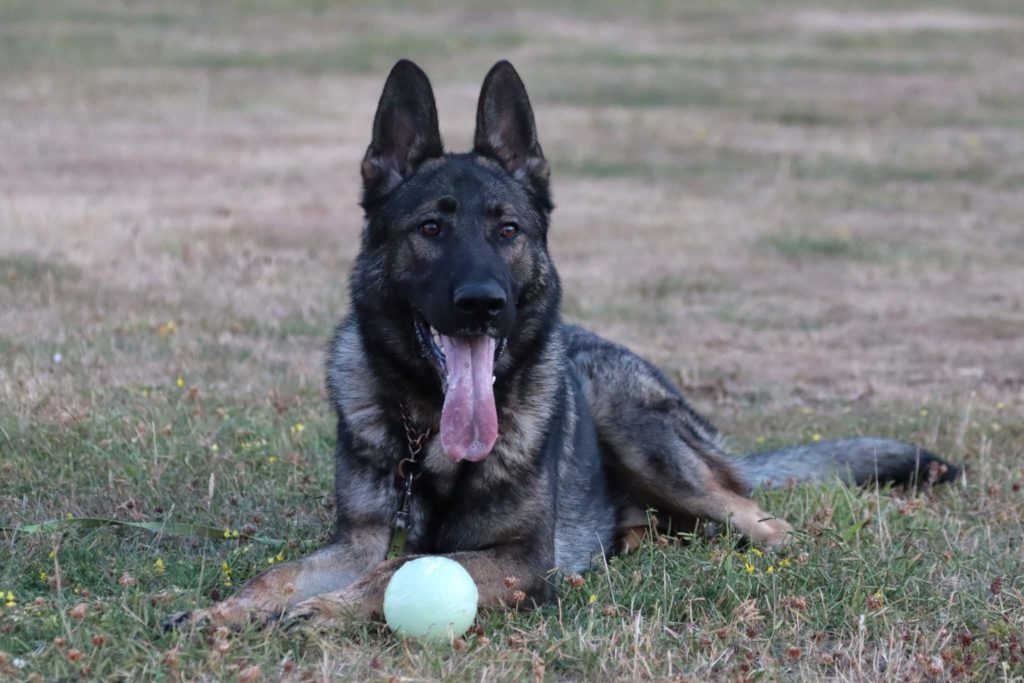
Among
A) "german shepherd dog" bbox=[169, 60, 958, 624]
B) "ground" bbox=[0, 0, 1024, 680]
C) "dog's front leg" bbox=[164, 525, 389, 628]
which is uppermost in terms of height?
"german shepherd dog" bbox=[169, 60, 958, 624]

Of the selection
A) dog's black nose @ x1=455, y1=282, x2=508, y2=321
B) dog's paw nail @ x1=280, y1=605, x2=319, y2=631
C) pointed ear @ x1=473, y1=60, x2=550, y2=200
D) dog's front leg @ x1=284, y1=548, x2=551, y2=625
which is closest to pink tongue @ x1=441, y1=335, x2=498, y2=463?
dog's black nose @ x1=455, y1=282, x2=508, y2=321

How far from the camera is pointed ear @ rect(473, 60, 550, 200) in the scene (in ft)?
18.6

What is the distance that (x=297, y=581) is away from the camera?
16.3 feet

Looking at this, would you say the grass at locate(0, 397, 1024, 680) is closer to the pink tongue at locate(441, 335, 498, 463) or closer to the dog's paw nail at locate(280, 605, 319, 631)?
the dog's paw nail at locate(280, 605, 319, 631)

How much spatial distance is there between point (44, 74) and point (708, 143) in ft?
37.6

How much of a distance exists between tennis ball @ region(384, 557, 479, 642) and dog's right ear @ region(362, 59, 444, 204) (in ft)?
5.25

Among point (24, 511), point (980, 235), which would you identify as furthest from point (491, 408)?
point (980, 235)

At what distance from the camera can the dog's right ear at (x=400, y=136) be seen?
5.53 meters

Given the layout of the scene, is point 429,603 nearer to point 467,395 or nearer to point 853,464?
point 467,395

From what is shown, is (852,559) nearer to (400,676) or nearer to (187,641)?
(400,676)

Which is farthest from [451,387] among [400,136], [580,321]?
[580,321]

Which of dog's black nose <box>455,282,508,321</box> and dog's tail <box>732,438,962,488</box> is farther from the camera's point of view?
dog's tail <box>732,438,962,488</box>

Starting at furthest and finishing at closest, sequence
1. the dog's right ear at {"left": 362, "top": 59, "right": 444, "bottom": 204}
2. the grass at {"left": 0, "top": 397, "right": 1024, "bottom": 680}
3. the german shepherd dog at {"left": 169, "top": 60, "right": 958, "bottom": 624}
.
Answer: the dog's right ear at {"left": 362, "top": 59, "right": 444, "bottom": 204}, the german shepherd dog at {"left": 169, "top": 60, "right": 958, "bottom": 624}, the grass at {"left": 0, "top": 397, "right": 1024, "bottom": 680}

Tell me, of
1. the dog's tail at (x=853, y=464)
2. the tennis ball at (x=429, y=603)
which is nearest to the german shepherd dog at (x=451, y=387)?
the tennis ball at (x=429, y=603)
